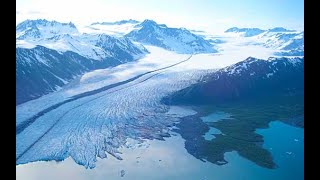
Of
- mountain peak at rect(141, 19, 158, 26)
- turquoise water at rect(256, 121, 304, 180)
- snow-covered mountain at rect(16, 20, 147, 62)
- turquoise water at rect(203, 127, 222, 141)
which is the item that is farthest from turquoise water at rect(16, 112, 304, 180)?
mountain peak at rect(141, 19, 158, 26)

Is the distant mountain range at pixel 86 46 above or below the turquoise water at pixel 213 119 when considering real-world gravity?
above

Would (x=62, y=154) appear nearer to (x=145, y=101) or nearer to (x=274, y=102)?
(x=145, y=101)

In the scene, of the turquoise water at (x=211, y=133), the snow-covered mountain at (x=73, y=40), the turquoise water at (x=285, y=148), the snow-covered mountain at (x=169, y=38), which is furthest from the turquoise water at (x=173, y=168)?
the snow-covered mountain at (x=169, y=38)

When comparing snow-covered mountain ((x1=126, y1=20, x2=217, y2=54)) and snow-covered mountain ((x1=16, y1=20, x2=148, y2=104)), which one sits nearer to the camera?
snow-covered mountain ((x1=16, y1=20, x2=148, y2=104))

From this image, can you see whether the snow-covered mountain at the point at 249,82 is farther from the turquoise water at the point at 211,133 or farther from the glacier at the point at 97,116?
the turquoise water at the point at 211,133

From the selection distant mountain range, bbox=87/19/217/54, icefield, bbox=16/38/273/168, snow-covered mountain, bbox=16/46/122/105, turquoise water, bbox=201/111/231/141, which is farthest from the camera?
distant mountain range, bbox=87/19/217/54

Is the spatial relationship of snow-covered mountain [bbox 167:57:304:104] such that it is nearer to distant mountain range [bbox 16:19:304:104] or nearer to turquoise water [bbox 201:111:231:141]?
turquoise water [bbox 201:111:231:141]
